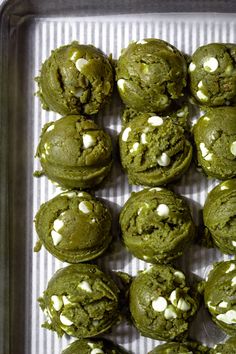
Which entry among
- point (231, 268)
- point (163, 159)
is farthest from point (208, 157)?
point (231, 268)

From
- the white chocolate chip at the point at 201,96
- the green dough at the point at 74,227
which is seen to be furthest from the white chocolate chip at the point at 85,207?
the white chocolate chip at the point at 201,96

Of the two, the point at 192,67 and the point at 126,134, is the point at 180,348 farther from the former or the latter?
the point at 192,67

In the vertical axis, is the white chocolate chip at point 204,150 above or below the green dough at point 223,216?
above

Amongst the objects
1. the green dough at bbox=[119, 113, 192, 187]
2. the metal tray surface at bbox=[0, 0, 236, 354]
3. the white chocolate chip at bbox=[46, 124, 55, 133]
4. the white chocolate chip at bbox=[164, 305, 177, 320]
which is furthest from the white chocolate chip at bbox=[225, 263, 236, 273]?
the white chocolate chip at bbox=[46, 124, 55, 133]

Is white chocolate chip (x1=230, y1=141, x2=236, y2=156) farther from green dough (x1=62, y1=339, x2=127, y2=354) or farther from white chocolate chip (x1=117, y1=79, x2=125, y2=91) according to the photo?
green dough (x1=62, y1=339, x2=127, y2=354)

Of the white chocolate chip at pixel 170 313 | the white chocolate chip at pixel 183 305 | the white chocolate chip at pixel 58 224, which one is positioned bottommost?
the white chocolate chip at pixel 170 313

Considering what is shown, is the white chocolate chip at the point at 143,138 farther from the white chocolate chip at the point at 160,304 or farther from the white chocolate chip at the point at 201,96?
the white chocolate chip at the point at 160,304
